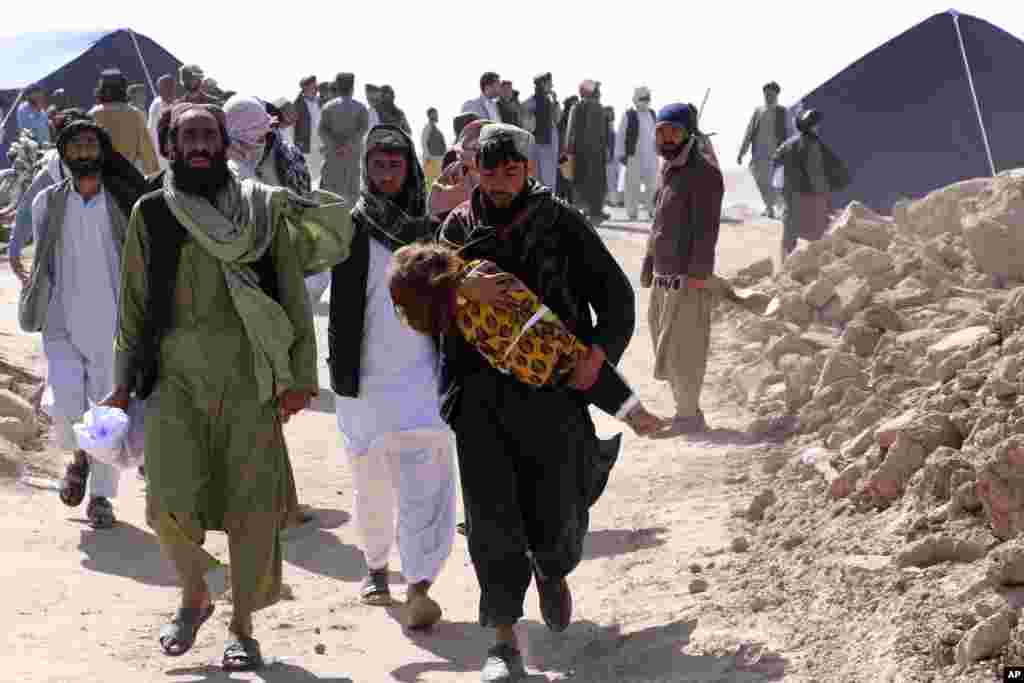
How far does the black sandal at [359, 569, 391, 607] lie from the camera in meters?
6.95

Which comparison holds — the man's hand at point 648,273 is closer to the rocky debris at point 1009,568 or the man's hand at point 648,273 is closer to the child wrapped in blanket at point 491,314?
the child wrapped in blanket at point 491,314

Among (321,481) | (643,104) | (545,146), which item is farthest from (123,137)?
(643,104)

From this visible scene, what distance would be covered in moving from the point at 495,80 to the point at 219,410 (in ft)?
40.8

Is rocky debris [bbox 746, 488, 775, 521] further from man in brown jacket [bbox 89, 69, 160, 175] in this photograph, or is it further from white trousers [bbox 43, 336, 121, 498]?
man in brown jacket [bbox 89, 69, 160, 175]

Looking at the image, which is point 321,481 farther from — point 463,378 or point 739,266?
point 739,266

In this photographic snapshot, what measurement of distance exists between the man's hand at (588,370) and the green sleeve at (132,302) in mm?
1367

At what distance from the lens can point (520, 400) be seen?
18.7ft

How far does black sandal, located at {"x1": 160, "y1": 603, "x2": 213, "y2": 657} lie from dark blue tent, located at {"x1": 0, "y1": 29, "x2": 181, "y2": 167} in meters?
18.3

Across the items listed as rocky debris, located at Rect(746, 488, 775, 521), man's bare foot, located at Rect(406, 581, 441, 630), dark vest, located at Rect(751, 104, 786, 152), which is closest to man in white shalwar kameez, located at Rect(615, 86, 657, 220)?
dark vest, located at Rect(751, 104, 786, 152)

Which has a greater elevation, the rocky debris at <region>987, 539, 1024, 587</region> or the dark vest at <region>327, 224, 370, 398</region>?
the dark vest at <region>327, 224, 370, 398</region>

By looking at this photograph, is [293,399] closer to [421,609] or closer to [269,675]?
[269,675]

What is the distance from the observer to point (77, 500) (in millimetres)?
8031

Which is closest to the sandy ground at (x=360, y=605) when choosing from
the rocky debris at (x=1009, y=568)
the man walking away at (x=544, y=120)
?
the rocky debris at (x=1009, y=568)

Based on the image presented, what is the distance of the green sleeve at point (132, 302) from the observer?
594cm
